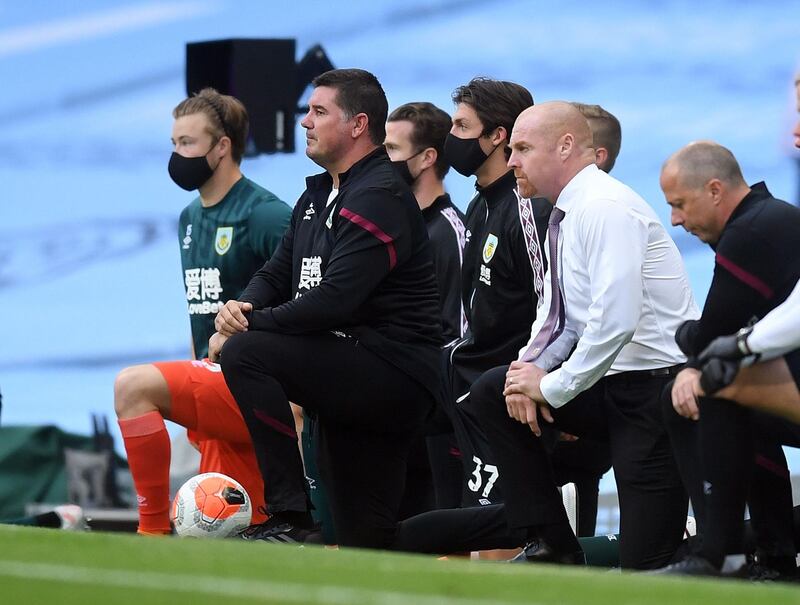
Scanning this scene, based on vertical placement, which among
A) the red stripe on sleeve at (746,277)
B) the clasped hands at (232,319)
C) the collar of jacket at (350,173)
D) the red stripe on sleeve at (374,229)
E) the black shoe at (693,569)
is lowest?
the black shoe at (693,569)

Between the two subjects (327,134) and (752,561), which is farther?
(327,134)

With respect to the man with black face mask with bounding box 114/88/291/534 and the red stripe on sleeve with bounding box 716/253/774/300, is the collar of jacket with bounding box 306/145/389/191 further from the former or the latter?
the red stripe on sleeve with bounding box 716/253/774/300

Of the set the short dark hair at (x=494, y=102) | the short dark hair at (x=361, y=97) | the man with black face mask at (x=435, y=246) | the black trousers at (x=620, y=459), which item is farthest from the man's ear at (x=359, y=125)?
the black trousers at (x=620, y=459)

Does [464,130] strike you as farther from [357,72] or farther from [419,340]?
[419,340]

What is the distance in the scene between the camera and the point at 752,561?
15.1 feet

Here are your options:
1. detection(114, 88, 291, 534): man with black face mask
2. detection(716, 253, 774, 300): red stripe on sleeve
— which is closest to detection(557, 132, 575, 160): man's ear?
detection(716, 253, 774, 300): red stripe on sleeve

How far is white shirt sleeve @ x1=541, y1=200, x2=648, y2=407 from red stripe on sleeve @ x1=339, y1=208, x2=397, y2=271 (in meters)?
0.80

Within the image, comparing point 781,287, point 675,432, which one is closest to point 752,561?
point 675,432

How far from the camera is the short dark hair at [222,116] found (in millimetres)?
6629

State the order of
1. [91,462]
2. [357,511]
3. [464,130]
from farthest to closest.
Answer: [91,462], [464,130], [357,511]

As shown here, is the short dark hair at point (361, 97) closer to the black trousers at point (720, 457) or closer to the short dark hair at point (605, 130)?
the short dark hair at point (605, 130)

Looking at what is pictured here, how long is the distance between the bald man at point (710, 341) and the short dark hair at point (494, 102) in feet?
4.84

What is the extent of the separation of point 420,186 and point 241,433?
4.71 ft

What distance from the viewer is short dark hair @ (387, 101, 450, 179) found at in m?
6.84
